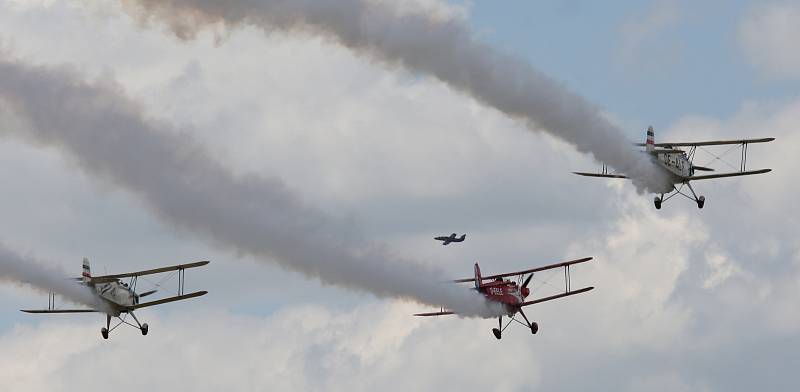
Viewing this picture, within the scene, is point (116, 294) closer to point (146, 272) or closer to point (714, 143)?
point (146, 272)

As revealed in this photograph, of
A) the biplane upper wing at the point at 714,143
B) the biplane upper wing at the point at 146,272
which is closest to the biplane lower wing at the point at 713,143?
the biplane upper wing at the point at 714,143

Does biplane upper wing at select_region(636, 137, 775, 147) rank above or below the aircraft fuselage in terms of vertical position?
above

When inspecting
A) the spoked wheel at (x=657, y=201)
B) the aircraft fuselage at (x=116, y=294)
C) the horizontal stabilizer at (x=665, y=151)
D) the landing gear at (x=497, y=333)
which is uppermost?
the horizontal stabilizer at (x=665, y=151)

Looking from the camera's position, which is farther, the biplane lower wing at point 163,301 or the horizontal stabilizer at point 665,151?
the horizontal stabilizer at point 665,151

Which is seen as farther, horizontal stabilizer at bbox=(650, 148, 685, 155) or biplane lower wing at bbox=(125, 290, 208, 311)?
horizontal stabilizer at bbox=(650, 148, 685, 155)

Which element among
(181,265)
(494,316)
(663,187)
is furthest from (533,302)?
(181,265)

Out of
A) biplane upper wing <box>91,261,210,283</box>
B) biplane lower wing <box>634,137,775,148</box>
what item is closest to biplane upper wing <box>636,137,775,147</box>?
biplane lower wing <box>634,137,775,148</box>

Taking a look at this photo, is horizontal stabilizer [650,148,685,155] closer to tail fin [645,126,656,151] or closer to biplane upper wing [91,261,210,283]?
tail fin [645,126,656,151]

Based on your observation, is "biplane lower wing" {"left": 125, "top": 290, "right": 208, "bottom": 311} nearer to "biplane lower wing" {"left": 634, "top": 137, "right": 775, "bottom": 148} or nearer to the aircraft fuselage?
the aircraft fuselage

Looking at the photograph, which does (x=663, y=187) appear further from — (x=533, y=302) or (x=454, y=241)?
(x=454, y=241)

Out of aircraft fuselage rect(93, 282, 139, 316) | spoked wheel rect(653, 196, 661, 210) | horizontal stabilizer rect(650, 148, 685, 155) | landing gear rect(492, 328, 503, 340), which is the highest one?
horizontal stabilizer rect(650, 148, 685, 155)

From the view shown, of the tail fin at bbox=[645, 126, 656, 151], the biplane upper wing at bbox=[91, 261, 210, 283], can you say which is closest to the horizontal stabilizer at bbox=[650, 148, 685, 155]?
the tail fin at bbox=[645, 126, 656, 151]

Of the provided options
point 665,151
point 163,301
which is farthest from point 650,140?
point 163,301

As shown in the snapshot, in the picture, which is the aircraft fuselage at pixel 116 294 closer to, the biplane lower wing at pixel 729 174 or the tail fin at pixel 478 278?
the tail fin at pixel 478 278
